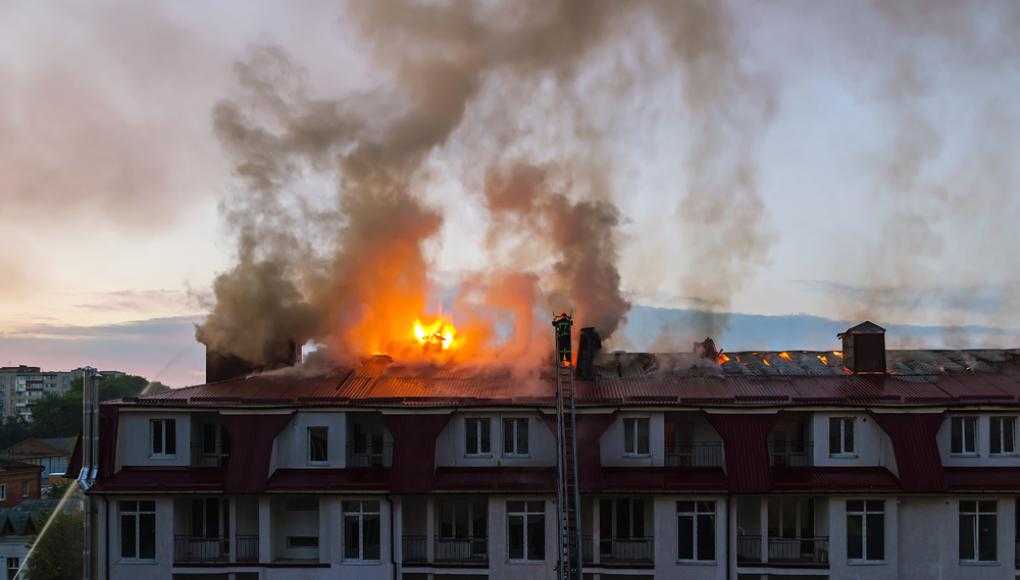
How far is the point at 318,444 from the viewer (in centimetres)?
3672

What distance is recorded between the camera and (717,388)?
37.8 metres

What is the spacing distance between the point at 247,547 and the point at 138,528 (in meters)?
4.23

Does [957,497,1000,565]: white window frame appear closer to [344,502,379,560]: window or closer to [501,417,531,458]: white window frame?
[501,417,531,458]: white window frame

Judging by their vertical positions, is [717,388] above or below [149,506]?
above

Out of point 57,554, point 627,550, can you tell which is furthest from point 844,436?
point 57,554

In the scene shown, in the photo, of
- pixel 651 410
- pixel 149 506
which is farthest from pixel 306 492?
pixel 651 410

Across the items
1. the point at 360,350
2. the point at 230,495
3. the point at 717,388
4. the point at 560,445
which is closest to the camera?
the point at 560,445

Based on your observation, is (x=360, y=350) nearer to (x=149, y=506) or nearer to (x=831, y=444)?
(x=149, y=506)

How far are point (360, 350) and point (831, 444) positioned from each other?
2318cm

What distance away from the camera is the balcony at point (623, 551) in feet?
114

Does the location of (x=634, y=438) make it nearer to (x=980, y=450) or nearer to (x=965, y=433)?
(x=965, y=433)

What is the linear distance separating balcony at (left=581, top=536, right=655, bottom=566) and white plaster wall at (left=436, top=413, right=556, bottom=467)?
3.43 metres

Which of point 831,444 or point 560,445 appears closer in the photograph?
point 560,445

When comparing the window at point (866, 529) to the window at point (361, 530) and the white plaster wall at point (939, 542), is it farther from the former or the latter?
the window at point (361, 530)
